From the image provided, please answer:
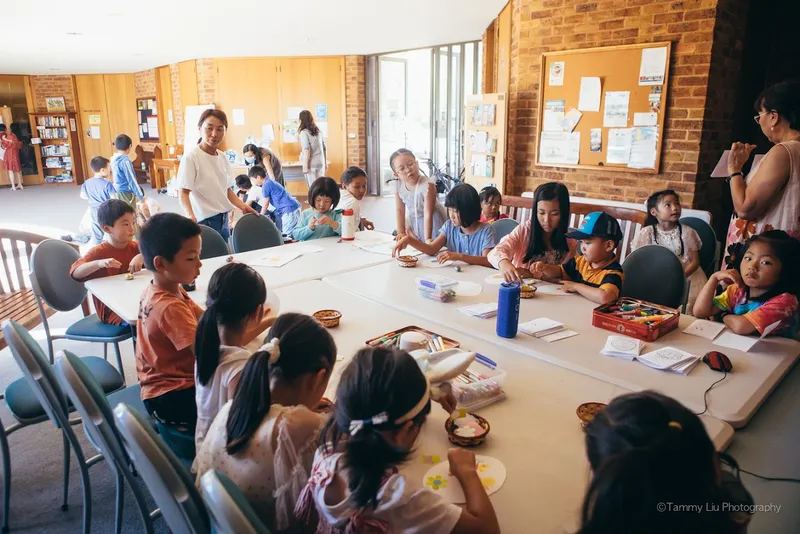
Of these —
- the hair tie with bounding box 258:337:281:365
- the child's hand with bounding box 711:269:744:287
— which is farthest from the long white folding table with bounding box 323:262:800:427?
the hair tie with bounding box 258:337:281:365

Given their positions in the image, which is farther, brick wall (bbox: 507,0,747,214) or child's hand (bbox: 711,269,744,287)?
brick wall (bbox: 507,0,747,214)

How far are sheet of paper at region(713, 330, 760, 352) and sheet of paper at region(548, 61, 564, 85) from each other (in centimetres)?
357

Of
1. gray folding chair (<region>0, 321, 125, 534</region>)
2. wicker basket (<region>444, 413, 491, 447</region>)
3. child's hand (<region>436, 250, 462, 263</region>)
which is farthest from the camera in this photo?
child's hand (<region>436, 250, 462, 263</region>)

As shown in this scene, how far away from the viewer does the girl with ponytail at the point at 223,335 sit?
55.1 inches

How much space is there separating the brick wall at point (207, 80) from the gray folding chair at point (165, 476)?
9977 mm

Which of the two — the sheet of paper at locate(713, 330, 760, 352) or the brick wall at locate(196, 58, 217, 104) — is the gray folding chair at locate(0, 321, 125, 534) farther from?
the brick wall at locate(196, 58, 217, 104)

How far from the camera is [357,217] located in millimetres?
4004

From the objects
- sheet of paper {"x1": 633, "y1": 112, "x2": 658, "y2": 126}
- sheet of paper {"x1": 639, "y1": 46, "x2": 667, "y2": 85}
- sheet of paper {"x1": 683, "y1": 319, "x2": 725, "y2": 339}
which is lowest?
sheet of paper {"x1": 683, "y1": 319, "x2": 725, "y2": 339}

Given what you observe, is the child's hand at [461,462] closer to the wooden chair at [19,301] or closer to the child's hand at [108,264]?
the child's hand at [108,264]

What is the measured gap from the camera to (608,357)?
68.1 inches

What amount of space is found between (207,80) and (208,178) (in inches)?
288

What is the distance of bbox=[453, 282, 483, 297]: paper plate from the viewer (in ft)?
7.84

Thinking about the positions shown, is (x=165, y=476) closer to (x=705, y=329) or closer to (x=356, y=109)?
(x=705, y=329)

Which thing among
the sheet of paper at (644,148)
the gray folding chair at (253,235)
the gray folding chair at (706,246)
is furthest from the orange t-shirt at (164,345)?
the sheet of paper at (644,148)
